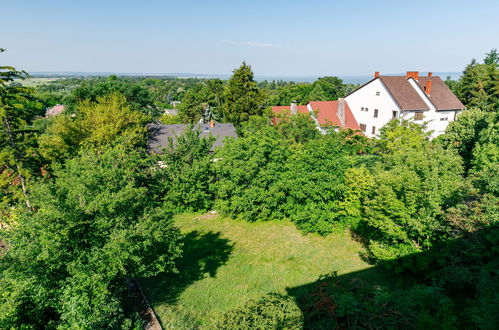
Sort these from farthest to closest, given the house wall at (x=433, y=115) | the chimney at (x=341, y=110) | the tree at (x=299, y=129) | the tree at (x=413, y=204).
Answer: the chimney at (x=341, y=110) < the house wall at (x=433, y=115) < the tree at (x=299, y=129) < the tree at (x=413, y=204)

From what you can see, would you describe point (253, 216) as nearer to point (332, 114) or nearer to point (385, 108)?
point (385, 108)

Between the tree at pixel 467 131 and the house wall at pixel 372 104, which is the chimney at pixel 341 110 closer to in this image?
the house wall at pixel 372 104

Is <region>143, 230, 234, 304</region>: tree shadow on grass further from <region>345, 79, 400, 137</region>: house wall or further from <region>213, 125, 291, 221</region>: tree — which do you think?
<region>345, 79, 400, 137</region>: house wall

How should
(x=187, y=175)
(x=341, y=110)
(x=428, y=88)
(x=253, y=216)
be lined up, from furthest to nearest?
(x=341, y=110) → (x=428, y=88) → (x=187, y=175) → (x=253, y=216)

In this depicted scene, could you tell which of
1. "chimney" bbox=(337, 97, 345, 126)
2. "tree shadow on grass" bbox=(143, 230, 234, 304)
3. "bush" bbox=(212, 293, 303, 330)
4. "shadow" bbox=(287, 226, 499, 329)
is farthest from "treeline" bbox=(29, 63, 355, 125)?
"shadow" bbox=(287, 226, 499, 329)

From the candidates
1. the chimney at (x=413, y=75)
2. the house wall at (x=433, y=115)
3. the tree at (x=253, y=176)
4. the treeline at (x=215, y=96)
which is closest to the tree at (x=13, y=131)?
the treeline at (x=215, y=96)

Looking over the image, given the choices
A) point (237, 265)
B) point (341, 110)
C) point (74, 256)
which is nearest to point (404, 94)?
point (341, 110)

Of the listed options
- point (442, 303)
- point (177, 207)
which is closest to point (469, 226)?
point (442, 303)
